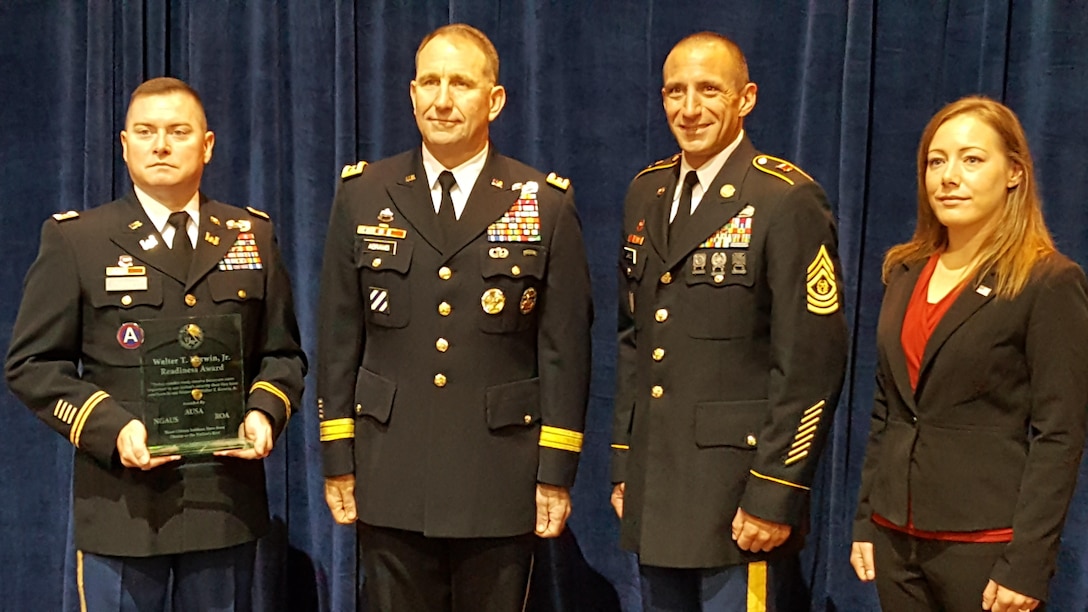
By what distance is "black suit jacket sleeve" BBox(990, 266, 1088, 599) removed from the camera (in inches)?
70.4

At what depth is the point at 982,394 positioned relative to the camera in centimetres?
187

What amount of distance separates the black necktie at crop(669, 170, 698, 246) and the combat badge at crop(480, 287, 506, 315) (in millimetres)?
371

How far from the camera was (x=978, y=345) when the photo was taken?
1851 mm

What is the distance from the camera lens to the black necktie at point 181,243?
86.3 inches

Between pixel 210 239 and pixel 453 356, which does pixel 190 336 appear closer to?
pixel 210 239

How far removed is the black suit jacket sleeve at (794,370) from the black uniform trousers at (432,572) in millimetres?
536

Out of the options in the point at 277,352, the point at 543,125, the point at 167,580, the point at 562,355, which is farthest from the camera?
the point at 543,125

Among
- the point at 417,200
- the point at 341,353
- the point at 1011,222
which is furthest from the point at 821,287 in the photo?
the point at 341,353

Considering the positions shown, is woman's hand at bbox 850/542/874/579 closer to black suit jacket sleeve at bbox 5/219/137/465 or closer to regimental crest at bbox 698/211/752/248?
regimental crest at bbox 698/211/752/248

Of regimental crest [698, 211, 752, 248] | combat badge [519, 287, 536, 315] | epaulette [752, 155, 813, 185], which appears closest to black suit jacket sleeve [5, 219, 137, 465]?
combat badge [519, 287, 536, 315]

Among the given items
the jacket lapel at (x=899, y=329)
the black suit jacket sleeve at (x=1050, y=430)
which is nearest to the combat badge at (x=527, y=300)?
the jacket lapel at (x=899, y=329)

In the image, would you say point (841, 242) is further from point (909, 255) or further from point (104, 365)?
point (104, 365)

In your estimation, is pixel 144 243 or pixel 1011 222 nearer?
pixel 1011 222

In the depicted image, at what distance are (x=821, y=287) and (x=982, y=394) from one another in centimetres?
35
